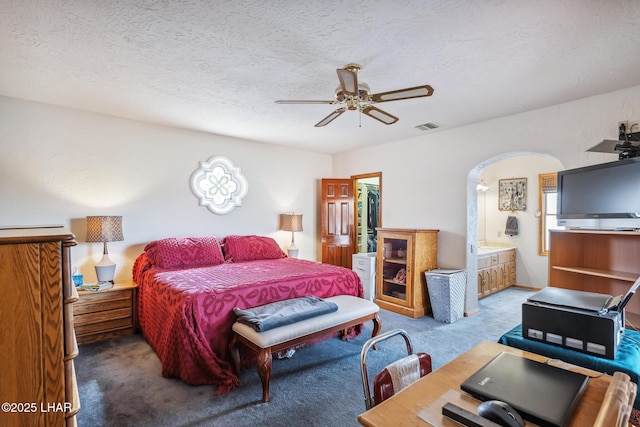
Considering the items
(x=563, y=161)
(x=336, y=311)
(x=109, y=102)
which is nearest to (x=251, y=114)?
(x=109, y=102)

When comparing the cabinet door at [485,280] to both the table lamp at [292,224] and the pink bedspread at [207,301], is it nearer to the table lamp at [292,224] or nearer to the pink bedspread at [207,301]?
the pink bedspread at [207,301]

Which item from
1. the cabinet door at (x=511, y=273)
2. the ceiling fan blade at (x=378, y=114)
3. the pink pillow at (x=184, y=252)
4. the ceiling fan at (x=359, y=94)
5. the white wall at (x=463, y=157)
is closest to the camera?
the ceiling fan at (x=359, y=94)

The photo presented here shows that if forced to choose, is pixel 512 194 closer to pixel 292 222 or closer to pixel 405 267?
pixel 405 267

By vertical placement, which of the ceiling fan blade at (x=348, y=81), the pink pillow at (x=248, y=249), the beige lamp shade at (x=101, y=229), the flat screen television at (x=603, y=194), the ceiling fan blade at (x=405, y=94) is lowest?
the pink pillow at (x=248, y=249)

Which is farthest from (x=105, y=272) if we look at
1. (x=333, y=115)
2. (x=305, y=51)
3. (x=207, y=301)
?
(x=305, y=51)

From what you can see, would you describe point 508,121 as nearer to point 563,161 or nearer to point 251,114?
point 563,161

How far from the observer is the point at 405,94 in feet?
7.31

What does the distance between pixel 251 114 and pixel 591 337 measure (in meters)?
3.41

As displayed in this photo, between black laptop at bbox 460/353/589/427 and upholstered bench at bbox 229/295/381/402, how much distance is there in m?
1.46

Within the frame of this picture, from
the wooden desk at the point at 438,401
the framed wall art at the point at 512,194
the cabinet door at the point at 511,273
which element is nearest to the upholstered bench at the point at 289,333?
the wooden desk at the point at 438,401

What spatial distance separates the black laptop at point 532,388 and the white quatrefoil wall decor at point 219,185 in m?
3.97

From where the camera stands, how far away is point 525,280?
554 cm

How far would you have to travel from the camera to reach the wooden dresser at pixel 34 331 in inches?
38.0

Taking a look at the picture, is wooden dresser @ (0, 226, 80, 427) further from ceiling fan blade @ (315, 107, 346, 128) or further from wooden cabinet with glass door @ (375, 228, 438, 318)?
wooden cabinet with glass door @ (375, 228, 438, 318)
